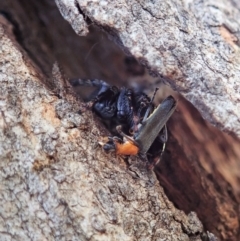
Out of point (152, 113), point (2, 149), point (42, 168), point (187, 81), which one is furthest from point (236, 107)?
point (2, 149)

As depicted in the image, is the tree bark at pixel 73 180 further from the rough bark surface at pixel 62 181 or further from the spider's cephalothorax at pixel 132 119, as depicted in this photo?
the spider's cephalothorax at pixel 132 119

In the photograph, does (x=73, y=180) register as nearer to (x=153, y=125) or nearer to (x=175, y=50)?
(x=153, y=125)

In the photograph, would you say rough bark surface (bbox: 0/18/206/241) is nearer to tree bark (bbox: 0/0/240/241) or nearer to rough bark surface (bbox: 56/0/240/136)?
tree bark (bbox: 0/0/240/241)

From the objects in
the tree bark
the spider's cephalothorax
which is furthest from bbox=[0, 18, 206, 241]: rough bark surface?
the spider's cephalothorax

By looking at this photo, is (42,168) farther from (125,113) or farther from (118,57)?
(118,57)

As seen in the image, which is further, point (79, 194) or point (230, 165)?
point (230, 165)

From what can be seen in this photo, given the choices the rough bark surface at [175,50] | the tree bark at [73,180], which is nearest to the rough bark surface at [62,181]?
the tree bark at [73,180]
